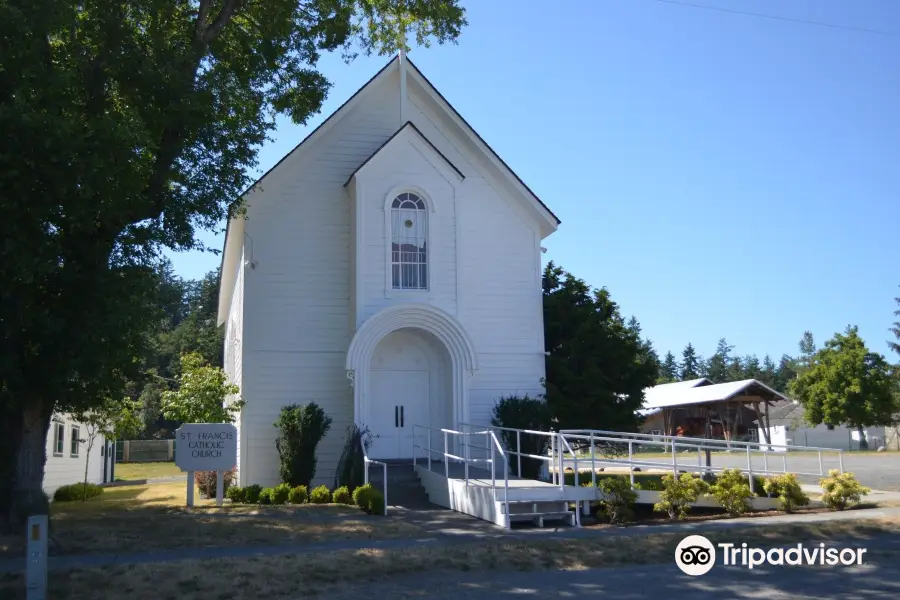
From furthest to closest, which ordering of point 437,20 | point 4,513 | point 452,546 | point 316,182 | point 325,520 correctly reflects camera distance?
point 316,182 < point 437,20 < point 325,520 < point 4,513 < point 452,546

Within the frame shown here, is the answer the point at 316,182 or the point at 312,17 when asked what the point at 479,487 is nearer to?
the point at 316,182

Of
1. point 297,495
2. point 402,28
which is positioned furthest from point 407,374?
point 402,28

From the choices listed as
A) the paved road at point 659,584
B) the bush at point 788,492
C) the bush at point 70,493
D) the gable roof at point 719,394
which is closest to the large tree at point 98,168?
the paved road at point 659,584

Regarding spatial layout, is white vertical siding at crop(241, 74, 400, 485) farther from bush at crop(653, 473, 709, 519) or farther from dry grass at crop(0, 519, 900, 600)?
dry grass at crop(0, 519, 900, 600)

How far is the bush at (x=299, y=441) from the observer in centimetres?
1762

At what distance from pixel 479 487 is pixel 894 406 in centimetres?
4396

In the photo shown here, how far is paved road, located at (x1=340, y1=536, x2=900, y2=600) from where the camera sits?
352 inches

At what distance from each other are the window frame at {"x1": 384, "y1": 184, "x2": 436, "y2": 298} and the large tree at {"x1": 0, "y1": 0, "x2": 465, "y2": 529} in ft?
14.3

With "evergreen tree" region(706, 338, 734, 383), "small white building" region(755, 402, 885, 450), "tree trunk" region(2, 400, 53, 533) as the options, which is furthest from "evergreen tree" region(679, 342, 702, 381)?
"tree trunk" region(2, 400, 53, 533)

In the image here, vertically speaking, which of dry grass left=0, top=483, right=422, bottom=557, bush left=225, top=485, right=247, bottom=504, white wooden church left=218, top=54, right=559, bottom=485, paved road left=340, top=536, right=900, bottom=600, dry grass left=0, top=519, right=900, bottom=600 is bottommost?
paved road left=340, top=536, right=900, bottom=600

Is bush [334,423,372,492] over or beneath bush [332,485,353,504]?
over

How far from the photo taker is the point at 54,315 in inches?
451

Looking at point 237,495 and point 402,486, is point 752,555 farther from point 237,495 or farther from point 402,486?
point 237,495

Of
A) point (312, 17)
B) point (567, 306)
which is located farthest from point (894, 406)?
point (312, 17)
